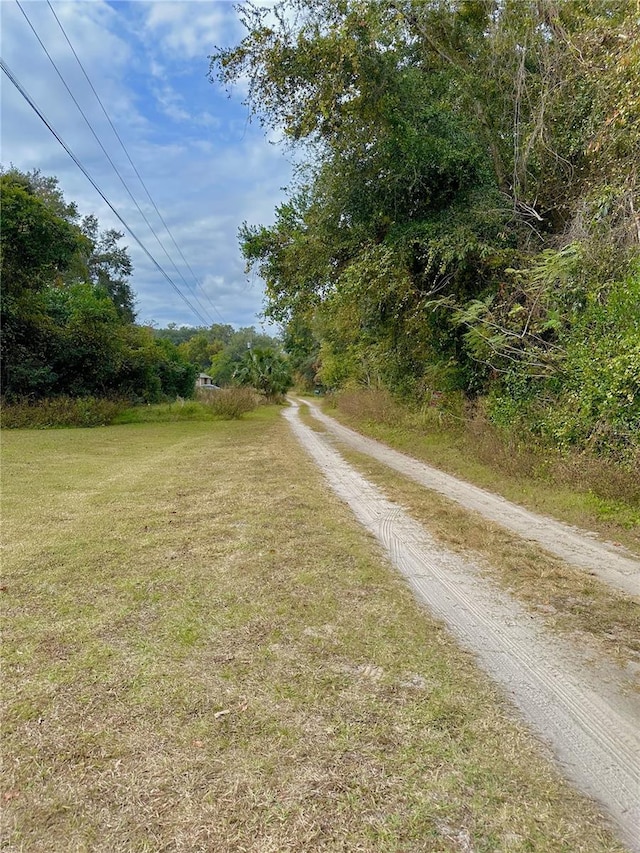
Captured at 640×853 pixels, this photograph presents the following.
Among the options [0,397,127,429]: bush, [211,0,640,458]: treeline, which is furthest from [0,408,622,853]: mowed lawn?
[0,397,127,429]: bush

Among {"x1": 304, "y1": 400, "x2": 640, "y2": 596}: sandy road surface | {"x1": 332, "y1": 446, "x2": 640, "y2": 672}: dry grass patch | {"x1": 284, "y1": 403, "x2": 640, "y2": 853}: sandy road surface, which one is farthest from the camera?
{"x1": 304, "y1": 400, "x2": 640, "y2": 596}: sandy road surface

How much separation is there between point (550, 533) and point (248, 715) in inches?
154

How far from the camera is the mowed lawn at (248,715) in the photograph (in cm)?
143

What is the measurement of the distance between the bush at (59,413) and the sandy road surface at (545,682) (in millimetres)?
15081

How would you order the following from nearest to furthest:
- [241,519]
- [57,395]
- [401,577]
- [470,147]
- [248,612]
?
[248,612], [401,577], [241,519], [470,147], [57,395]

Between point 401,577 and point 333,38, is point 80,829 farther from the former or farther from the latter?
point 333,38

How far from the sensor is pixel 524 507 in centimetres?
569

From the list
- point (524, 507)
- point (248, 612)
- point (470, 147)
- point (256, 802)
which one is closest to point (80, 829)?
point (256, 802)

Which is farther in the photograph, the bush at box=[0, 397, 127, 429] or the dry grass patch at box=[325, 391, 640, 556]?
the bush at box=[0, 397, 127, 429]

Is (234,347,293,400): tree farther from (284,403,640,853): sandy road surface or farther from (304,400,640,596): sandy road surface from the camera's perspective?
(284,403,640,853): sandy road surface

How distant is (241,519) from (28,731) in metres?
3.02

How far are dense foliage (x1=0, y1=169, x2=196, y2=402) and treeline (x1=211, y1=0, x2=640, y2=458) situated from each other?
8800 mm

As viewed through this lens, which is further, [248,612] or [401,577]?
[401,577]

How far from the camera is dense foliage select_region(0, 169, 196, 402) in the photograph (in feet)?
45.3
